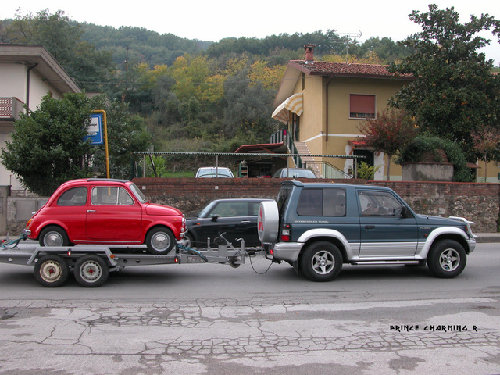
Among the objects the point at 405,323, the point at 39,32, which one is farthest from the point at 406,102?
the point at 39,32

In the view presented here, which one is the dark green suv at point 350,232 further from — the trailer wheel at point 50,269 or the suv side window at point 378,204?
the trailer wheel at point 50,269

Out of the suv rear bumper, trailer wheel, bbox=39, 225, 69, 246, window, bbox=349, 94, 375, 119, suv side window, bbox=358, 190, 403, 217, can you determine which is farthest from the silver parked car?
trailer wheel, bbox=39, 225, 69, 246

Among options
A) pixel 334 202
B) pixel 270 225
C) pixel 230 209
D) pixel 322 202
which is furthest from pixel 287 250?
pixel 230 209

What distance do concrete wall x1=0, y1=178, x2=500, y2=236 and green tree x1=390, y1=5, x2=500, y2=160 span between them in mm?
4244

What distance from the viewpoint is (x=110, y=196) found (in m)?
9.66

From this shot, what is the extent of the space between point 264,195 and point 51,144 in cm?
760

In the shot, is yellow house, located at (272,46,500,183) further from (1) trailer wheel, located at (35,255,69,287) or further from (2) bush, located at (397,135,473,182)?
(1) trailer wheel, located at (35,255,69,287)

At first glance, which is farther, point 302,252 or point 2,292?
point 302,252

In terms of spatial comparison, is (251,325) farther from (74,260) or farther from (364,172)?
(364,172)

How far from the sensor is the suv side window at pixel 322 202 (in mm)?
9789

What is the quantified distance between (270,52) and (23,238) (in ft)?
283

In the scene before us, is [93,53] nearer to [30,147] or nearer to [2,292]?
[30,147]

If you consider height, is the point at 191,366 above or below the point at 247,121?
below

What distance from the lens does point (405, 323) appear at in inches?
275
